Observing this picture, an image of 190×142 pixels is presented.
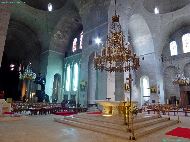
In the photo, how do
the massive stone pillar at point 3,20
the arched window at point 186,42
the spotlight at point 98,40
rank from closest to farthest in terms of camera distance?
the massive stone pillar at point 3,20 < the spotlight at point 98,40 < the arched window at point 186,42

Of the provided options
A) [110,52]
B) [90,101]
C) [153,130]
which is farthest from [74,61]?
[153,130]

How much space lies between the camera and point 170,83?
20.8 metres

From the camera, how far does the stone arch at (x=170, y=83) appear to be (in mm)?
20359

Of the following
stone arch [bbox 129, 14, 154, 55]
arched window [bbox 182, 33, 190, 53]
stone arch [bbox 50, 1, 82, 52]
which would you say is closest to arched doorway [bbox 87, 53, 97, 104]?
stone arch [bbox 129, 14, 154, 55]

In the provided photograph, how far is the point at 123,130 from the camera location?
Result: 5.76 meters

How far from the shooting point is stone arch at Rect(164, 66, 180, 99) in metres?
20.4

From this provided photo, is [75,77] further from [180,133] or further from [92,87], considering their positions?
[180,133]

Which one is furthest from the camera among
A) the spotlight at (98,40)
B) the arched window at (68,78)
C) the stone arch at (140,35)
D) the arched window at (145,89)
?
the arched window at (68,78)

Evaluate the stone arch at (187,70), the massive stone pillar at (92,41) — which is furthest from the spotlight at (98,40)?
the stone arch at (187,70)

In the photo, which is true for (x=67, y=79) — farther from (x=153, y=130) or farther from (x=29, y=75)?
(x=153, y=130)

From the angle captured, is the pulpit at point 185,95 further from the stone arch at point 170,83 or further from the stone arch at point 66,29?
the stone arch at point 66,29

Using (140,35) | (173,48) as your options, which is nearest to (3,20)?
(140,35)

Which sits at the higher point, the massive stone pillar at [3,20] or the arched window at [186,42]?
the arched window at [186,42]

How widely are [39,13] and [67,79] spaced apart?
30.2 ft
